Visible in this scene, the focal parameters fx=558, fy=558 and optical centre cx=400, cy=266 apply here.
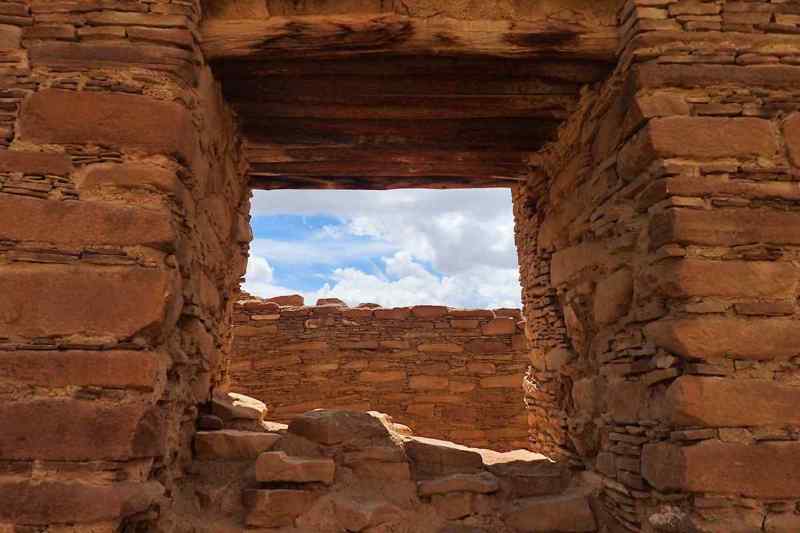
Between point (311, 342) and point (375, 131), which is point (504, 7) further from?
point (311, 342)

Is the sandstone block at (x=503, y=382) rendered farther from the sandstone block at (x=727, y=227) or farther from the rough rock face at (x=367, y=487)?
the sandstone block at (x=727, y=227)

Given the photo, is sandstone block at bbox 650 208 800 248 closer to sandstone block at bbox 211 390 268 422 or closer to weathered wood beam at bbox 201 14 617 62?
weathered wood beam at bbox 201 14 617 62

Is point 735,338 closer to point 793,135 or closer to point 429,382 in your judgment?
point 793,135

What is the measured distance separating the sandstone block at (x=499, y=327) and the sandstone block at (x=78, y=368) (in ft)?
20.1

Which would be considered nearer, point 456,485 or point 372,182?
point 456,485

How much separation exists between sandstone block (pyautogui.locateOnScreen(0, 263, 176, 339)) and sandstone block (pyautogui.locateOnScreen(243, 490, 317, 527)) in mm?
1034

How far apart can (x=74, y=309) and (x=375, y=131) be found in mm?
2105

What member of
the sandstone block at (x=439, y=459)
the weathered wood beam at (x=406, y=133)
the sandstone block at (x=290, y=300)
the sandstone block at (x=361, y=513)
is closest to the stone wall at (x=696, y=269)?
the weathered wood beam at (x=406, y=133)

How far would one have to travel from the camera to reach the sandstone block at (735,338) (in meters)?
2.30

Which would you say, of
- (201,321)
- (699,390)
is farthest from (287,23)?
(699,390)

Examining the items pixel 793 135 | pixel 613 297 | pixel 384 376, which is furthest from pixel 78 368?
pixel 384 376

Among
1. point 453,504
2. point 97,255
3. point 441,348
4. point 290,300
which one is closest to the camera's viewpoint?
point 97,255

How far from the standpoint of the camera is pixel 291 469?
2.89 m

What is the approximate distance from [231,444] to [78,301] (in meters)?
1.22
